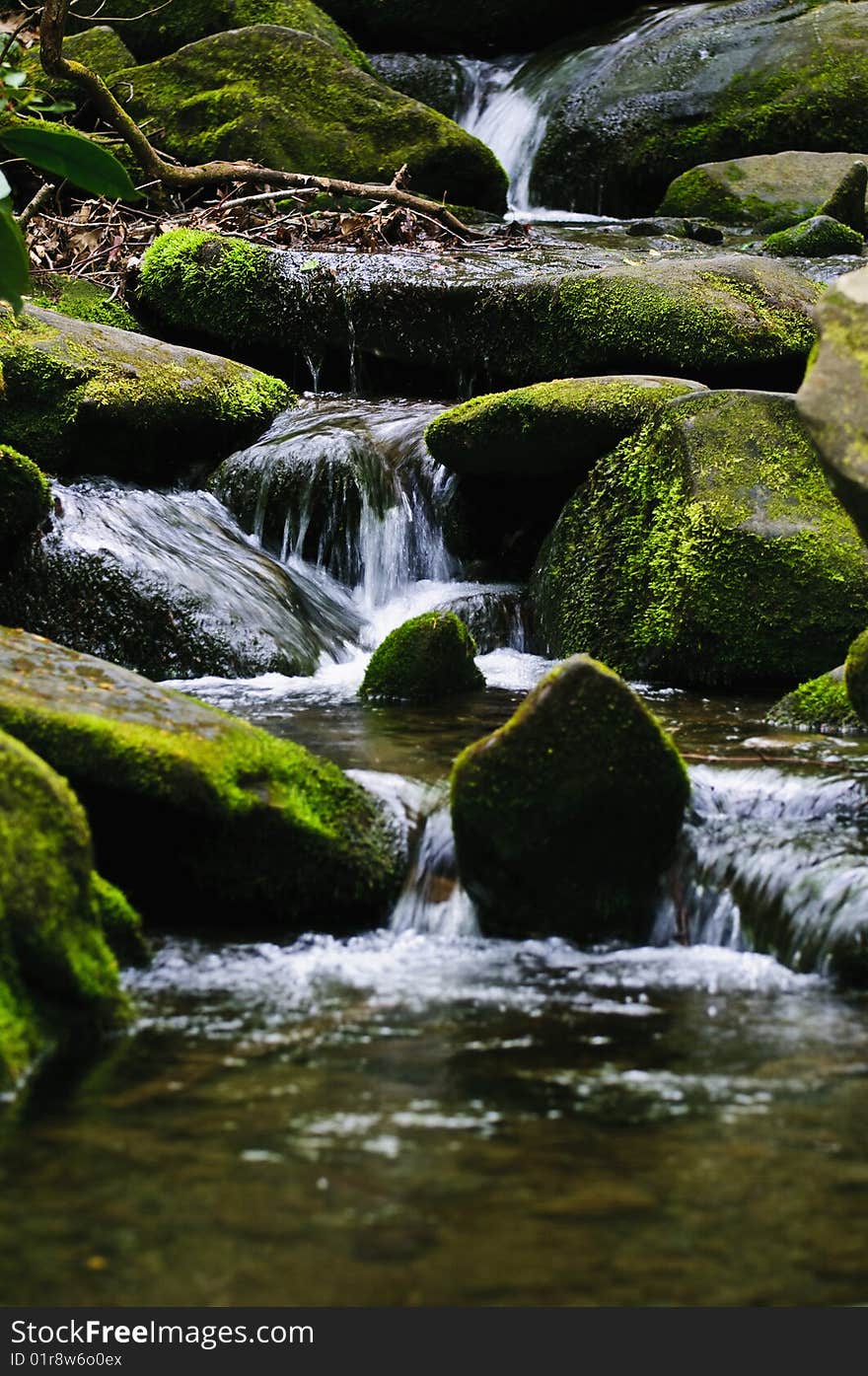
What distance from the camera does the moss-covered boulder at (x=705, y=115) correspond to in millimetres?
16344

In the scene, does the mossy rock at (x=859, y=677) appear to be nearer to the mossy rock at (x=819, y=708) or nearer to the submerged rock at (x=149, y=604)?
the mossy rock at (x=819, y=708)

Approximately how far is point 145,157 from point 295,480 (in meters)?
4.96

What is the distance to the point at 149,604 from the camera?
24.9ft

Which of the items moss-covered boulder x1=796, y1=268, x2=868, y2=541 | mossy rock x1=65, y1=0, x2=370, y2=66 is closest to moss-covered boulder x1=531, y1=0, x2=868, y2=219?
mossy rock x1=65, y1=0, x2=370, y2=66

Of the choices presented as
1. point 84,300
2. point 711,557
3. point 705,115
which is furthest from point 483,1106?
point 705,115

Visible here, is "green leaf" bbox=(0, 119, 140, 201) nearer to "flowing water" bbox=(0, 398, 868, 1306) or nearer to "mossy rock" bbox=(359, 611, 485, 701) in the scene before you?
"flowing water" bbox=(0, 398, 868, 1306)

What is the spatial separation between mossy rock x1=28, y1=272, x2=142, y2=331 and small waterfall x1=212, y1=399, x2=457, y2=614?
244 cm

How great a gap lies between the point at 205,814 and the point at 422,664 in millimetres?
2740

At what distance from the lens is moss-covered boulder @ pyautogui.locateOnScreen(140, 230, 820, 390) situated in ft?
30.0

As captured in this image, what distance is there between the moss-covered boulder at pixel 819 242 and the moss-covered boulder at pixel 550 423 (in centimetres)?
488

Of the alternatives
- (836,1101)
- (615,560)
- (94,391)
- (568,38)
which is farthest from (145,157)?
(836,1101)

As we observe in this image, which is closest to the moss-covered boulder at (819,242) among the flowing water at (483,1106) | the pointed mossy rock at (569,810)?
the flowing water at (483,1106)

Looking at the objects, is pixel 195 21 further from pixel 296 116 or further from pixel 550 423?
pixel 550 423

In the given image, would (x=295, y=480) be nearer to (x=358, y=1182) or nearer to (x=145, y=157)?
(x=145, y=157)
